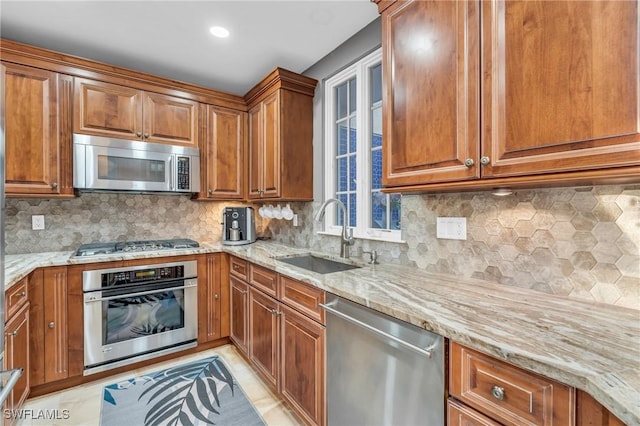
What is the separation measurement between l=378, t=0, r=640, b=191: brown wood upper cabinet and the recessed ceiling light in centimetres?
113

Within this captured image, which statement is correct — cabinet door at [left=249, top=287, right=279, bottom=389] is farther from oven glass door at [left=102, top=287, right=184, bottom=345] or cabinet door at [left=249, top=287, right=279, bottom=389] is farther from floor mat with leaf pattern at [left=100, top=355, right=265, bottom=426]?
oven glass door at [left=102, top=287, right=184, bottom=345]

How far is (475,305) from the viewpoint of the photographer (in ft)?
3.69

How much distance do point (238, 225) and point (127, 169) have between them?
1.02 metres

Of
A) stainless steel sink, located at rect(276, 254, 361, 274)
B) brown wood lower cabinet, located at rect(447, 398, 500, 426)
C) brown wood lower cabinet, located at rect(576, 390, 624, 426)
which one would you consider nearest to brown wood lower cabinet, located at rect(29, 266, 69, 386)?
stainless steel sink, located at rect(276, 254, 361, 274)

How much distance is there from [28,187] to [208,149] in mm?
1303

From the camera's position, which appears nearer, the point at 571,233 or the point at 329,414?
the point at 571,233

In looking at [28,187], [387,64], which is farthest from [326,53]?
[28,187]

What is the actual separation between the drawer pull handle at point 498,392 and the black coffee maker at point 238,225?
2400 mm

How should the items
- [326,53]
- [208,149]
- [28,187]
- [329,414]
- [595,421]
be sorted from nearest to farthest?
[595,421]
[329,414]
[28,187]
[326,53]
[208,149]

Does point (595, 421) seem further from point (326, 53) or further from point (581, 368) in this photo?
point (326, 53)

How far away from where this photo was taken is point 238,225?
2.95 meters

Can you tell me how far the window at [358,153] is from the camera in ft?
6.88

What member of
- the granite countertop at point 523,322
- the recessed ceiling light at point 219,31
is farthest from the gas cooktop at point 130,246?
the recessed ceiling light at point 219,31

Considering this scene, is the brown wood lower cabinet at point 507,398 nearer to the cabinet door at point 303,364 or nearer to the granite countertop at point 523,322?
the granite countertop at point 523,322
